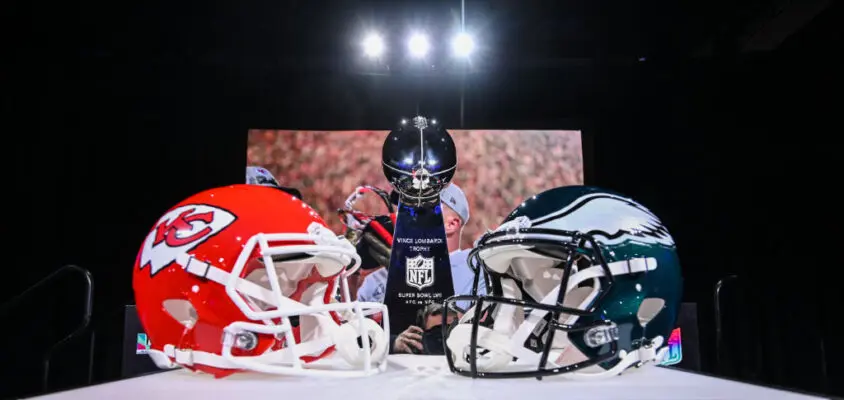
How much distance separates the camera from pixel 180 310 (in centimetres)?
146

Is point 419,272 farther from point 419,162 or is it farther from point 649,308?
point 649,308

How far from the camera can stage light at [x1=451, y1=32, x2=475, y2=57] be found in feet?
12.7

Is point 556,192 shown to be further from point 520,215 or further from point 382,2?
point 382,2

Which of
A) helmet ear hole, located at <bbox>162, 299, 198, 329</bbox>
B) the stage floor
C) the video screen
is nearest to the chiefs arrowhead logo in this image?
helmet ear hole, located at <bbox>162, 299, 198, 329</bbox>

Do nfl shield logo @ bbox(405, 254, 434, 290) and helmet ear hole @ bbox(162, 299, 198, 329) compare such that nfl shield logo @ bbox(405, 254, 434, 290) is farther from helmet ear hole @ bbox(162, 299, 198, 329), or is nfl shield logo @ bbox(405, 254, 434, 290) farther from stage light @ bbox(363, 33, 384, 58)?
stage light @ bbox(363, 33, 384, 58)

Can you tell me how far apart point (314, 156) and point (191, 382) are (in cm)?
287

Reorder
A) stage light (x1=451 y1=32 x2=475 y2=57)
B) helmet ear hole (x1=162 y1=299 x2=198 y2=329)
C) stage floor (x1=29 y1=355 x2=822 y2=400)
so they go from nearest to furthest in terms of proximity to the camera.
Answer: stage floor (x1=29 y1=355 x2=822 y2=400), helmet ear hole (x1=162 y1=299 x2=198 y2=329), stage light (x1=451 y1=32 x2=475 y2=57)

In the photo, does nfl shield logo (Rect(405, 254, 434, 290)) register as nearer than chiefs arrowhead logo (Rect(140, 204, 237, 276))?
No

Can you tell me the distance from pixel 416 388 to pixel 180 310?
0.71 m

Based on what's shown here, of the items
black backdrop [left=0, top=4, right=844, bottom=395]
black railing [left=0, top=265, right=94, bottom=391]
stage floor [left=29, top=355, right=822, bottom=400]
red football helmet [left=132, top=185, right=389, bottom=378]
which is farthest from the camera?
black backdrop [left=0, top=4, right=844, bottom=395]

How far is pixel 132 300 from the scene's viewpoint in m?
3.89

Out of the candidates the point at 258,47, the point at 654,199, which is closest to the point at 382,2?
the point at 258,47

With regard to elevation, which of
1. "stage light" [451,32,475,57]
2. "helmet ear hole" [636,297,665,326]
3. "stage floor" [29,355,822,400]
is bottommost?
"stage floor" [29,355,822,400]

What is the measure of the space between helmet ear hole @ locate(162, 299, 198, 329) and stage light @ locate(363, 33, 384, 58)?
286 centimetres
